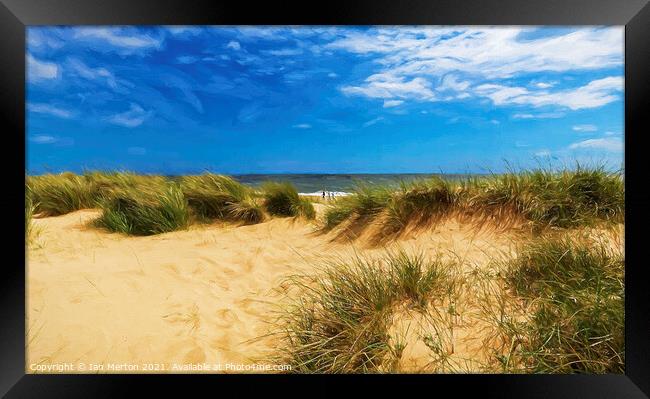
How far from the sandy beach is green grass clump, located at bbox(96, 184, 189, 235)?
0.56 feet

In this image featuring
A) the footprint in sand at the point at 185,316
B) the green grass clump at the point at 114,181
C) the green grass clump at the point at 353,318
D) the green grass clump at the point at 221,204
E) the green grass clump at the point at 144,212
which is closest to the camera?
the green grass clump at the point at 353,318

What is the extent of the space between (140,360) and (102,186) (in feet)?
15.2

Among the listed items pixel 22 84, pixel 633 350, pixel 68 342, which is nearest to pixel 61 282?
pixel 68 342

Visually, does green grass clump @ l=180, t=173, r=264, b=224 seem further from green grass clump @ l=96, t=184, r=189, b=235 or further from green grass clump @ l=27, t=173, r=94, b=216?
green grass clump @ l=27, t=173, r=94, b=216

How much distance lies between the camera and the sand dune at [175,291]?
1.80 meters

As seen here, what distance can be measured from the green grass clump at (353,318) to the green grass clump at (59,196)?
193 inches

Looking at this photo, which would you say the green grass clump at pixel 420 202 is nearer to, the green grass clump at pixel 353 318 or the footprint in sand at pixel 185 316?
the green grass clump at pixel 353 318

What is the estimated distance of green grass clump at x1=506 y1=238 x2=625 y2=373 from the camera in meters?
1.50

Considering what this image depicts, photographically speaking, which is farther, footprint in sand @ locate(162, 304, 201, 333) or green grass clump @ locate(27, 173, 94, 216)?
green grass clump @ locate(27, 173, 94, 216)

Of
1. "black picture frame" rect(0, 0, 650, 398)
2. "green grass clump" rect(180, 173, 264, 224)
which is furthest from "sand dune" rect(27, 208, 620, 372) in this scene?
"green grass clump" rect(180, 173, 264, 224)

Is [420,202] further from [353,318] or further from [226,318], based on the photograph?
[226,318]
